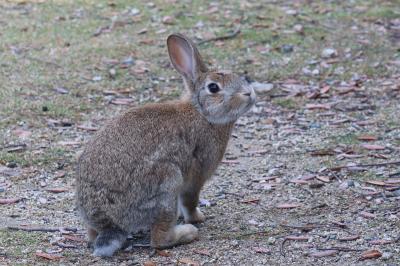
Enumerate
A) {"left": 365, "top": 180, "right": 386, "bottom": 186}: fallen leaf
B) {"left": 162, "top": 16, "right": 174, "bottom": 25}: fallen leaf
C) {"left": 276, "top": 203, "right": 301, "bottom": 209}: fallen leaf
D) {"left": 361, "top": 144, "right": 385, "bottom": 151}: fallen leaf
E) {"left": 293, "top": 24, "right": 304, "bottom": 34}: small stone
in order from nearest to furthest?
{"left": 276, "top": 203, "right": 301, "bottom": 209}: fallen leaf, {"left": 365, "top": 180, "right": 386, "bottom": 186}: fallen leaf, {"left": 361, "top": 144, "right": 385, "bottom": 151}: fallen leaf, {"left": 293, "top": 24, "right": 304, "bottom": 34}: small stone, {"left": 162, "top": 16, "right": 174, "bottom": 25}: fallen leaf

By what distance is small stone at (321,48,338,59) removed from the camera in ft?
34.1

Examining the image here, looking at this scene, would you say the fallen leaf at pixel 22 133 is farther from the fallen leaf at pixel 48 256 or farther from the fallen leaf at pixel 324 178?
the fallen leaf at pixel 324 178

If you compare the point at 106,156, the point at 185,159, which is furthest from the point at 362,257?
the point at 106,156

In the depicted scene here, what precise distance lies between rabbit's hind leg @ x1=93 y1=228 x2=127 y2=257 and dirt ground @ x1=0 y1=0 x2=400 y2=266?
7cm

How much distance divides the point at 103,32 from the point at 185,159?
18.1 feet

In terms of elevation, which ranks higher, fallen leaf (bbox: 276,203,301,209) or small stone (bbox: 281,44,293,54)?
fallen leaf (bbox: 276,203,301,209)

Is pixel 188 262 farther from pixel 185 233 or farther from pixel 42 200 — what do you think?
pixel 42 200

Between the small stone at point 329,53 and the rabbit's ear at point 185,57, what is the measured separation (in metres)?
4.15

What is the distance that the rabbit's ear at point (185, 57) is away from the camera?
646cm

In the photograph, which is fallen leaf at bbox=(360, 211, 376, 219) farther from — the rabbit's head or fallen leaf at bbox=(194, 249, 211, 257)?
fallen leaf at bbox=(194, 249, 211, 257)

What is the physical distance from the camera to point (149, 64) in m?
10.2

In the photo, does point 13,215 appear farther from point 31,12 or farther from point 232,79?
point 31,12

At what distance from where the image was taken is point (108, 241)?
5.76 m

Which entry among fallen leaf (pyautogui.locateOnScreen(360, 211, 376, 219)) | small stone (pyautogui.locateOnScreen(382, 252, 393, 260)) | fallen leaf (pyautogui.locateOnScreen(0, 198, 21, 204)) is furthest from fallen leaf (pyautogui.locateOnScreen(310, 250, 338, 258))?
fallen leaf (pyautogui.locateOnScreen(0, 198, 21, 204))
